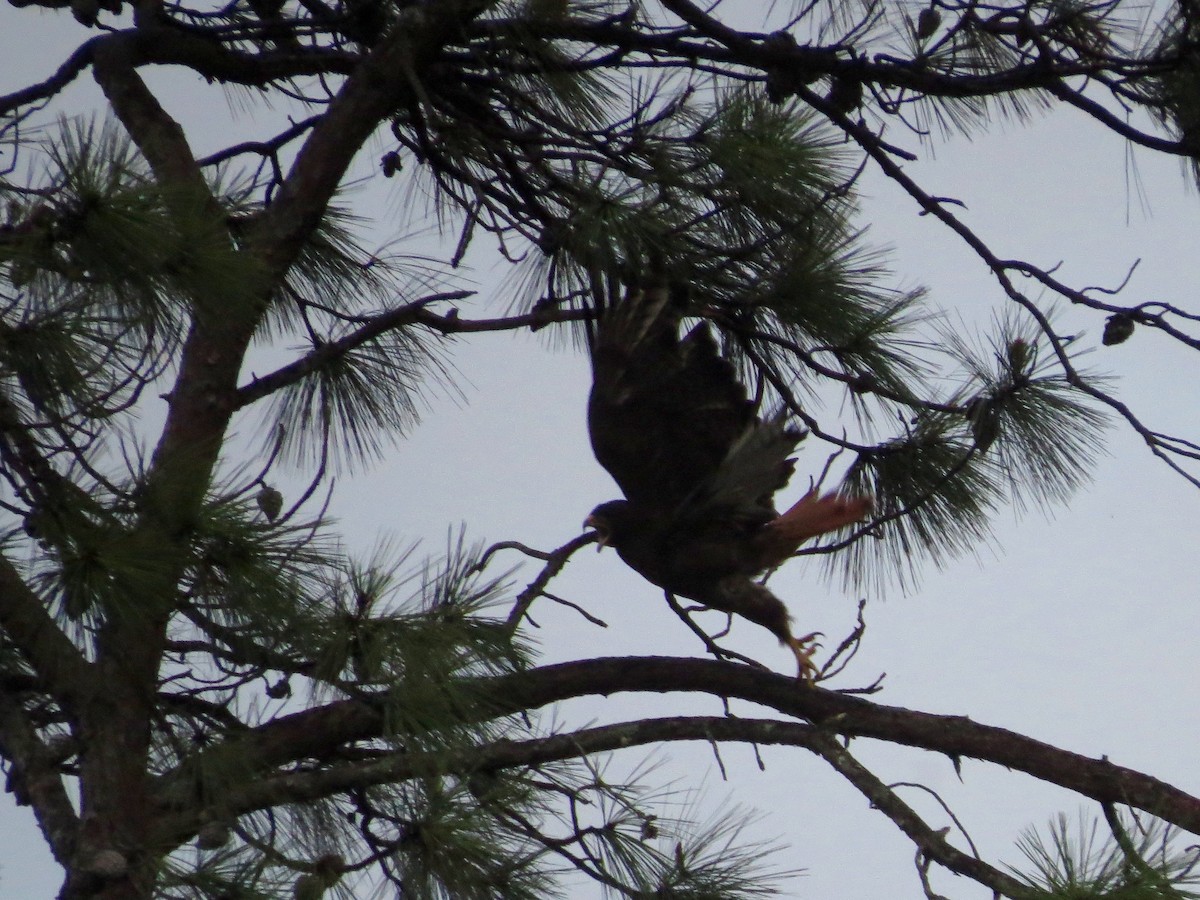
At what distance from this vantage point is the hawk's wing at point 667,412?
216cm

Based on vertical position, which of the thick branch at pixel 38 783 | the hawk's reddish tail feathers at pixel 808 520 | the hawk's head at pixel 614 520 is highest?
the hawk's head at pixel 614 520

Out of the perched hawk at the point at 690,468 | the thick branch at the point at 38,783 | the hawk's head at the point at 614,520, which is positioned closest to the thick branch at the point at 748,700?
the thick branch at the point at 38,783

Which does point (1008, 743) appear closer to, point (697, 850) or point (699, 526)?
point (697, 850)

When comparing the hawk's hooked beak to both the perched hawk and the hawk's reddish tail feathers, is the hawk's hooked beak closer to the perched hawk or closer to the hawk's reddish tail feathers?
the perched hawk

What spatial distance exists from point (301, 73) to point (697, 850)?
149cm

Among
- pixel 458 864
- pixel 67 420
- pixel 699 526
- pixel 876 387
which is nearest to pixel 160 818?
pixel 458 864

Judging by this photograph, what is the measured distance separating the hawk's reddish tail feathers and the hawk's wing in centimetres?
5

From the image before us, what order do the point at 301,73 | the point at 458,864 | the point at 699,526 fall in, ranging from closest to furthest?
the point at 458,864, the point at 699,526, the point at 301,73

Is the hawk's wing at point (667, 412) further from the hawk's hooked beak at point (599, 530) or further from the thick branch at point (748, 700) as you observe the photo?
the thick branch at point (748, 700)

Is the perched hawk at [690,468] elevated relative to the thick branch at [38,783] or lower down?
elevated

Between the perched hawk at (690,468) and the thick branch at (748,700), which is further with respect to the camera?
the perched hawk at (690,468)

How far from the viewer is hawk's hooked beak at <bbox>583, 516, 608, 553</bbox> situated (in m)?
2.14

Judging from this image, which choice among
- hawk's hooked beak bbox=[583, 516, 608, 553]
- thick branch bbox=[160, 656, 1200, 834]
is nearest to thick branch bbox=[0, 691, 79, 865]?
thick branch bbox=[160, 656, 1200, 834]

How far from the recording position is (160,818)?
68.2 inches
